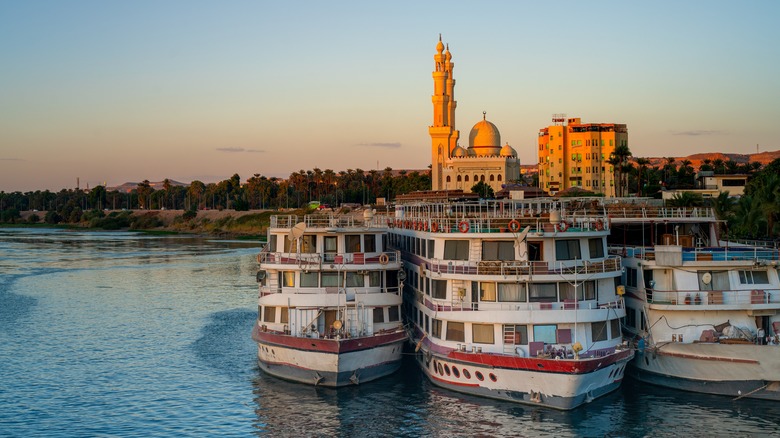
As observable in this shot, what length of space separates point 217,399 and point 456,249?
12109mm

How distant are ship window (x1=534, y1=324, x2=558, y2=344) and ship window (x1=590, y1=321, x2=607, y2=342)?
5.31 ft

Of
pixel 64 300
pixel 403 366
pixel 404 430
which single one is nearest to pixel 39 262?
pixel 64 300

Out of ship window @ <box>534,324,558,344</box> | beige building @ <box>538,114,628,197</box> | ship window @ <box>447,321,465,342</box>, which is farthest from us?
beige building @ <box>538,114,628,197</box>

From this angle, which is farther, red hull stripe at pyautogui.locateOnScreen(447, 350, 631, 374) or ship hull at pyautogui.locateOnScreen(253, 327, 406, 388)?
ship hull at pyautogui.locateOnScreen(253, 327, 406, 388)

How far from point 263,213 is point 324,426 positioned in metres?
158

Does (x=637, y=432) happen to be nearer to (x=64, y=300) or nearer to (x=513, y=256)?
(x=513, y=256)

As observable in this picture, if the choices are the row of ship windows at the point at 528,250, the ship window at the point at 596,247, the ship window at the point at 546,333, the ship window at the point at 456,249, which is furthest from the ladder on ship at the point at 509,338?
the ship window at the point at 596,247

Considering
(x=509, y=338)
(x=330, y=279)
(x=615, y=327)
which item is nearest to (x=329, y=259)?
(x=330, y=279)

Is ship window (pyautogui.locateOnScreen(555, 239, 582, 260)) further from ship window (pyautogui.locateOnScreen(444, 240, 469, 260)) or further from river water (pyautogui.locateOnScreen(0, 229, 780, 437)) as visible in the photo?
river water (pyautogui.locateOnScreen(0, 229, 780, 437))

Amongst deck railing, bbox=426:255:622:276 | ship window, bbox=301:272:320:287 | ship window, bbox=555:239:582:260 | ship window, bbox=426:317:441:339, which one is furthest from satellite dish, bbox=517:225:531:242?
ship window, bbox=301:272:320:287

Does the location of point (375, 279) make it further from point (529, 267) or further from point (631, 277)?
point (631, 277)

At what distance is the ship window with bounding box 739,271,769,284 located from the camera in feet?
119

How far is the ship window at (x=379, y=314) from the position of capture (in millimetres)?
38500

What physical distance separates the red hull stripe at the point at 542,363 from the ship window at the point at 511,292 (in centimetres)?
265
